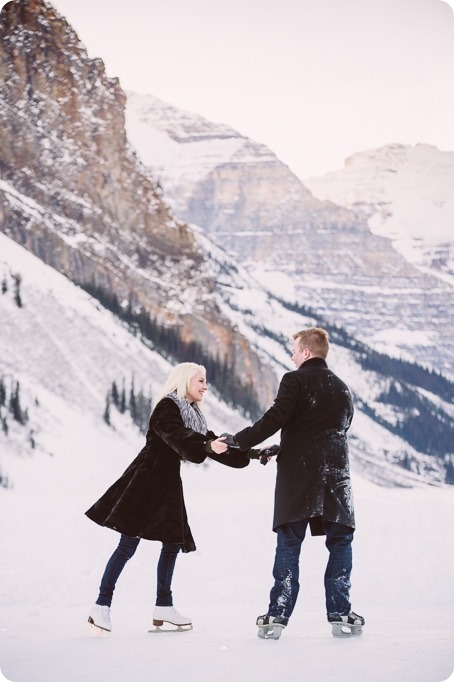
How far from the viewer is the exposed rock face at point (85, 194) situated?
16.9m

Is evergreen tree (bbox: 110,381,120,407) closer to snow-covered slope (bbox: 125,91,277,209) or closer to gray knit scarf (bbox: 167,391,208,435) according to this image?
snow-covered slope (bbox: 125,91,277,209)

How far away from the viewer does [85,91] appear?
17.9 meters

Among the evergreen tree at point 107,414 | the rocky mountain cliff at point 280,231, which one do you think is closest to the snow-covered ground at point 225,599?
the rocky mountain cliff at point 280,231

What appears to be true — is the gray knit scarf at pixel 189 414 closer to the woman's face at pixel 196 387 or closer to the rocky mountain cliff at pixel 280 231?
the woman's face at pixel 196 387

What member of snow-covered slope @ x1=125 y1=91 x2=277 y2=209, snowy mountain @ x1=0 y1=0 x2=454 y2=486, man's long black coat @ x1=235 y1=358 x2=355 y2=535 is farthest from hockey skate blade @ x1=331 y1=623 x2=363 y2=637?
snowy mountain @ x1=0 y1=0 x2=454 y2=486

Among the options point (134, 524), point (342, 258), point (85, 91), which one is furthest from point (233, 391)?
point (134, 524)

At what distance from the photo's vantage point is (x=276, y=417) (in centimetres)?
437

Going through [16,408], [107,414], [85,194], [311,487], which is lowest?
[107,414]

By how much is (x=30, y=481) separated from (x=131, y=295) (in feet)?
18.0

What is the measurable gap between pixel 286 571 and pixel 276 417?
638 millimetres

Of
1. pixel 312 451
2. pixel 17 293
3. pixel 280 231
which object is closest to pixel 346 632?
pixel 312 451

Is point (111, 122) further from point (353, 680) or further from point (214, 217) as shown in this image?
point (353, 680)

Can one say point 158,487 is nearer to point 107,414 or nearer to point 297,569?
point 297,569

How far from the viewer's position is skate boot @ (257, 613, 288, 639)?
174 inches
